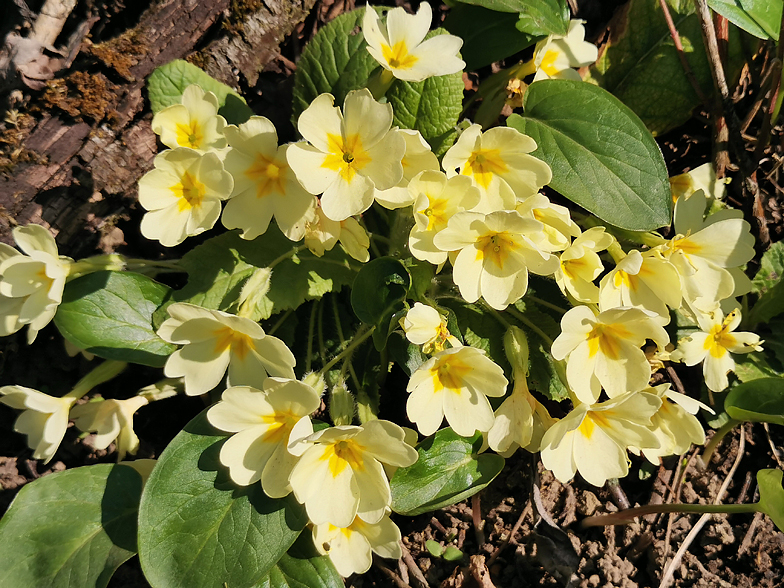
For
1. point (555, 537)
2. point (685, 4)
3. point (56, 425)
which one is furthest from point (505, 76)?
point (56, 425)

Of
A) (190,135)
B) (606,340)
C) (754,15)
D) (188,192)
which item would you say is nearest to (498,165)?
(606,340)

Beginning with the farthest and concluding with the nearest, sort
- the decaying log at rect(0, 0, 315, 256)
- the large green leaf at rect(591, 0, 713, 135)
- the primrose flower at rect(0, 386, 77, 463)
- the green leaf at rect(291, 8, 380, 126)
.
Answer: the large green leaf at rect(591, 0, 713, 135)
the green leaf at rect(291, 8, 380, 126)
the decaying log at rect(0, 0, 315, 256)
the primrose flower at rect(0, 386, 77, 463)

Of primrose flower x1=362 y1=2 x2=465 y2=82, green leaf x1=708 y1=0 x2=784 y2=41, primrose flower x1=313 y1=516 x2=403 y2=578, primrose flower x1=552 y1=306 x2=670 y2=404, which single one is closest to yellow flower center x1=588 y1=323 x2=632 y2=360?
primrose flower x1=552 y1=306 x2=670 y2=404

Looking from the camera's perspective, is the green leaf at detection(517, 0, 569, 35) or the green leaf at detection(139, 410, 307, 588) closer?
the green leaf at detection(139, 410, 307, 588)

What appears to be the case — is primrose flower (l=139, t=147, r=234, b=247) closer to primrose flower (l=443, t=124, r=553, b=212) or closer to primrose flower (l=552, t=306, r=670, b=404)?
primrose flower (l=443, t=124, r=553, b=212)

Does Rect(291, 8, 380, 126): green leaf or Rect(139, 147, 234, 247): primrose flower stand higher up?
Rect(291, 8, 380, 126): green leaf

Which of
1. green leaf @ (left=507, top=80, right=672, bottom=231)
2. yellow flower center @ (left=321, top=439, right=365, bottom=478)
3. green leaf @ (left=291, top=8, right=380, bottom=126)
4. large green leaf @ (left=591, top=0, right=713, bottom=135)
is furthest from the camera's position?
large green leaf @ (left=591, top=0, right=713, bottom=135)

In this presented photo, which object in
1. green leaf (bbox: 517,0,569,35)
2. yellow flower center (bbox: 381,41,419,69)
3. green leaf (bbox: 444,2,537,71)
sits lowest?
green leaf (bbox: 444,2,537,71)
